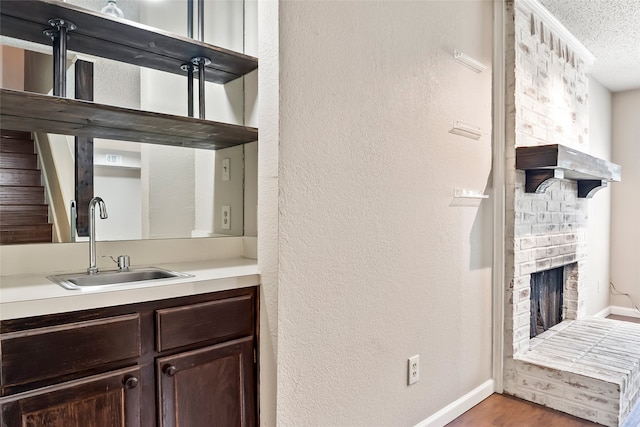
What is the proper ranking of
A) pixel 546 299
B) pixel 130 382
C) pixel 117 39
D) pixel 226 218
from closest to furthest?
1. pixel 130 382
2. pixel 117 39
3. pixel 226 218
4. pixel 546 299

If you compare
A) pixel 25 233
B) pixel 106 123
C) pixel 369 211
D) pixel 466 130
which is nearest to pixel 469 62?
pixel 466 130

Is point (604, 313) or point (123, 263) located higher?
point (123, 263)

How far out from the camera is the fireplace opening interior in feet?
9.59

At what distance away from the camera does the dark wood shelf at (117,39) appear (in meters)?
1.38

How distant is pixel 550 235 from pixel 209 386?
2526 millimetres

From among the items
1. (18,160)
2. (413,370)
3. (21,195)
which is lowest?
(413,370)

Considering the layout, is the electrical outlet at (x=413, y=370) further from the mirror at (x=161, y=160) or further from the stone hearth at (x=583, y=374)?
the mirror at (x=161, y=160)

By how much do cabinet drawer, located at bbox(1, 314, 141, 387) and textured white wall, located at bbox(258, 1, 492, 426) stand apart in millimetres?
474

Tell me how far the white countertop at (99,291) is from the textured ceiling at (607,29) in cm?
272

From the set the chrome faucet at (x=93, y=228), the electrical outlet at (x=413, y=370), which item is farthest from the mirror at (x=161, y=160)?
the electrical outlet at (x=413, y=370)

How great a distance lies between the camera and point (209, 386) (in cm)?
137

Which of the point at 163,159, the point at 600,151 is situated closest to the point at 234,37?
the point at 163,159

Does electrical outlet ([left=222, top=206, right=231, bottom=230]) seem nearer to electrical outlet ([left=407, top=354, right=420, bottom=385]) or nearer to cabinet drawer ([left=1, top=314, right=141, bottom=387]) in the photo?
cabinet drawer ([left=1, top=314, right=141, bottom=387])

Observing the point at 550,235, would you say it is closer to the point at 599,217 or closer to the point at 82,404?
the point at 599,217
